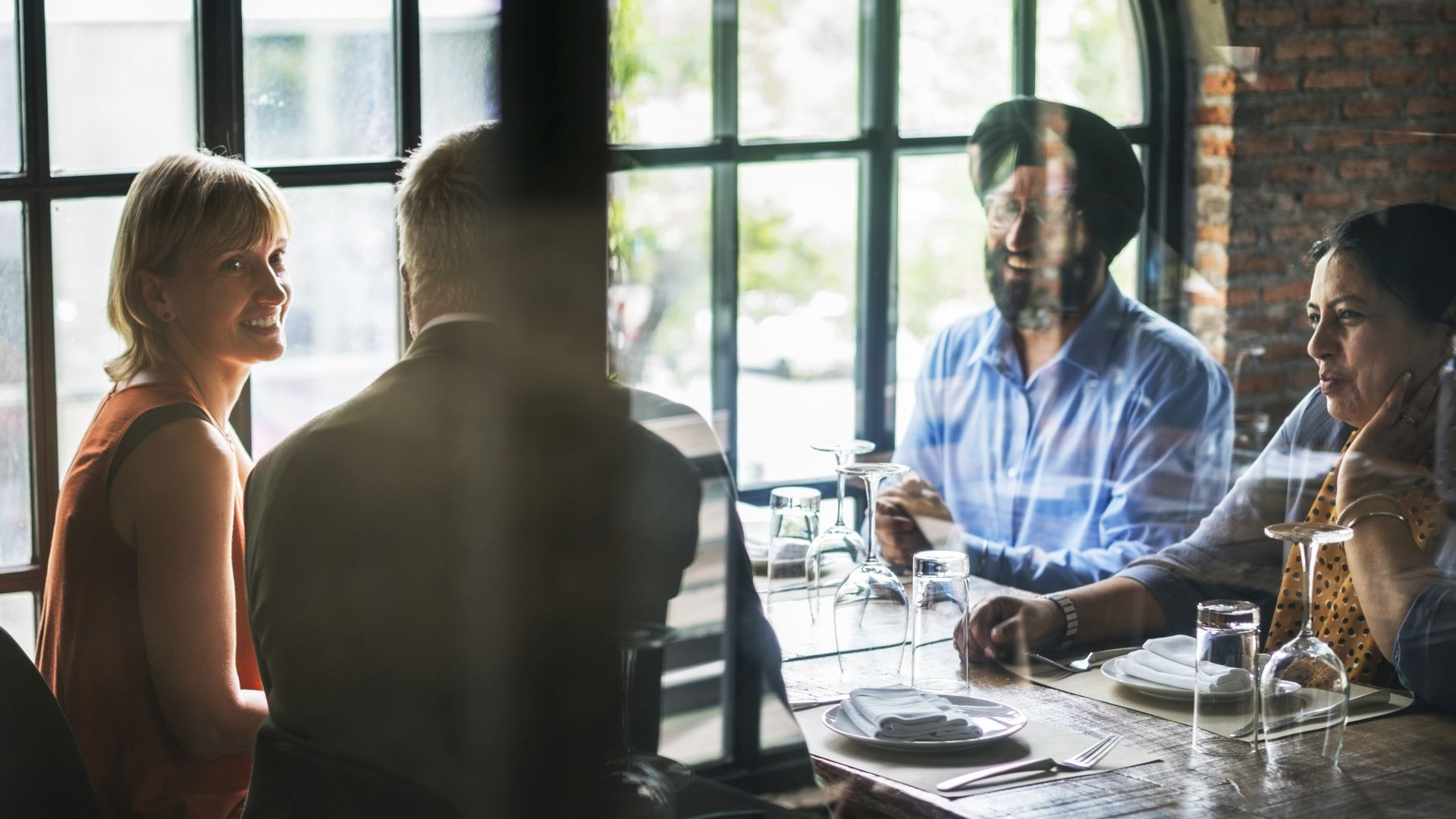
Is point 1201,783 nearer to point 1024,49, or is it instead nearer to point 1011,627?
point 1011,627

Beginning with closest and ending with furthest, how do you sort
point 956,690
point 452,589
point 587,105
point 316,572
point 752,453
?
point 587,105, point 452,589, point 316,572, point 956,690, point 752,453

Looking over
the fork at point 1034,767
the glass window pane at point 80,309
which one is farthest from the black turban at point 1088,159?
the glass window pane at point 80,309

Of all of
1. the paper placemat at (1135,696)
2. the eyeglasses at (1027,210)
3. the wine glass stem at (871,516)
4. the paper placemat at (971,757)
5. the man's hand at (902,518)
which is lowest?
the paper placemat at (971,757)

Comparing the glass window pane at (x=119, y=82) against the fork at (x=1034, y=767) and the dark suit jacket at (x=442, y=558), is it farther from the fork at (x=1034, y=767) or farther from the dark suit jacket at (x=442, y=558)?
the fork at (x=1034, y=767)

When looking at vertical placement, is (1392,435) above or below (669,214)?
below

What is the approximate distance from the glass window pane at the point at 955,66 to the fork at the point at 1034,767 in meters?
1.51

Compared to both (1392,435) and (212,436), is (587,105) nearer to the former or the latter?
(212,436)

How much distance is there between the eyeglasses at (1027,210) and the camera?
2.36 m

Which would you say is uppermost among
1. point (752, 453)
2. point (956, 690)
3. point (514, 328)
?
point (514, 328)

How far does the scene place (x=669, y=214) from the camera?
1250 mm

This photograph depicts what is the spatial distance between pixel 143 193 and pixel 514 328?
0.83 meters

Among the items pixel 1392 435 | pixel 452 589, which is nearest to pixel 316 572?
pixel 452 589

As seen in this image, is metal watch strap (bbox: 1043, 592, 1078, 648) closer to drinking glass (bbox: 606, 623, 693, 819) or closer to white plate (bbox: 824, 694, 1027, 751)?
white plate (bbox: 824, 694, 1027, 751)

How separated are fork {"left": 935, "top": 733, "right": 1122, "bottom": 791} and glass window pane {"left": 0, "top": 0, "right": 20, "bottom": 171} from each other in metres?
1.51
